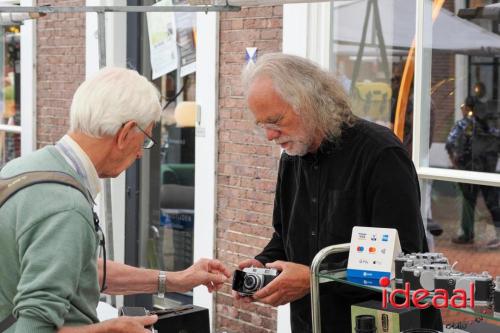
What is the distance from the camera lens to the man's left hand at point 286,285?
11.4 ft

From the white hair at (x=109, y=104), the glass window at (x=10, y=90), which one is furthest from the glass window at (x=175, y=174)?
the white hair at (x=109, y=104)

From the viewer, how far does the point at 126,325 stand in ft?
10.1

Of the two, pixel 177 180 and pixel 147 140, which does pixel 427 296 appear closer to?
pixel 147 140

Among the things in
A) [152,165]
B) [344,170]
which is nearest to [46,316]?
[344,170]

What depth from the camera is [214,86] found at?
23.3ft

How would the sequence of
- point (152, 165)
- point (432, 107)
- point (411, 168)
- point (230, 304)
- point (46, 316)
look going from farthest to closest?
point (152, 165) < point (230, 304) < point (432, 107) < point (411, 168) < point (46, 316)

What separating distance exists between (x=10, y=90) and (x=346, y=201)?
714 cm

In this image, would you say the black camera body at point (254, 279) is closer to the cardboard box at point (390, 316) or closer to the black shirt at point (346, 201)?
the black shirt at point (346, 201)

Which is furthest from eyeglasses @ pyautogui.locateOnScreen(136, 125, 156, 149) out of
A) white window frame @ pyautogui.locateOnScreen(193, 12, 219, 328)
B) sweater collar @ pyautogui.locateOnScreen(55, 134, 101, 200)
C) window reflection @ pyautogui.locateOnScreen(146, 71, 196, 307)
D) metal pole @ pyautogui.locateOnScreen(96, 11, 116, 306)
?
window reflection @ pyautogui.locateOnScreen(146, 71, 196, 307)

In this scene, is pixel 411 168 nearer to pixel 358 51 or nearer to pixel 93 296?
pixel 93 296

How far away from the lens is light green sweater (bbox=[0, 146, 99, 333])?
2.83 meters

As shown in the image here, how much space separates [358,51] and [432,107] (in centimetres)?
69

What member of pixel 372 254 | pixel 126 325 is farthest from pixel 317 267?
pixel 126 325

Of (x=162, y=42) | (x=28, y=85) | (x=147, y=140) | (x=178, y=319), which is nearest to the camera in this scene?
(x=147, y=140)
